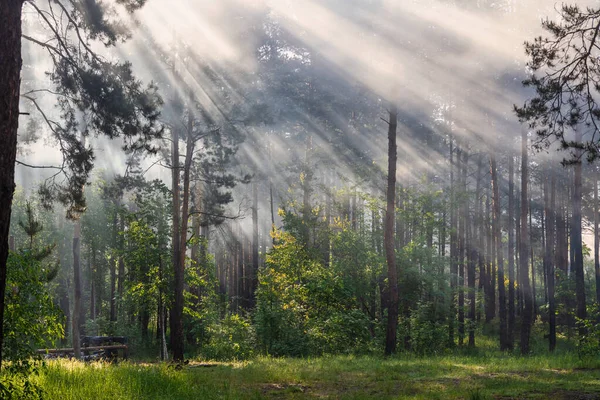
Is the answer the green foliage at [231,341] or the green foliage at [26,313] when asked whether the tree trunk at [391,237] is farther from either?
Result: the green foliage at [26,313]

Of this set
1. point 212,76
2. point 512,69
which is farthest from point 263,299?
point 512,69

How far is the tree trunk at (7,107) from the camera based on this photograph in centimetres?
555

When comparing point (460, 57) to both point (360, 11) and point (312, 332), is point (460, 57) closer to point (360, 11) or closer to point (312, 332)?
point (360, 11)

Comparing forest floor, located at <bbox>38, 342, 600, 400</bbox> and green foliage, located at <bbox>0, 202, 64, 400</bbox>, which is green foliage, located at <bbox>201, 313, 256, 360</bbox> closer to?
forest floor, located at <bbox>38, 342, 600, 400</bbox>

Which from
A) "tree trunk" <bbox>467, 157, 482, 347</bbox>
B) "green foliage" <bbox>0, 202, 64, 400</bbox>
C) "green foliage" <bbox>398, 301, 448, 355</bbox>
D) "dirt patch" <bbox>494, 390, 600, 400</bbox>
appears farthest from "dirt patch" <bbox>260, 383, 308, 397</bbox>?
"tree trunk" <bbox>467, 157, 482, 347</bbox>

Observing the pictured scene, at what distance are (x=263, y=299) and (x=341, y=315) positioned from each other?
395 cm

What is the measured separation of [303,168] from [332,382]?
16.7m

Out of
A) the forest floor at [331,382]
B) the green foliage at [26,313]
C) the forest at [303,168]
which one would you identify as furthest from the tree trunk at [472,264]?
the green foliage at [26,313]

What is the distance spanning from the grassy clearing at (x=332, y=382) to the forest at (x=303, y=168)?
8 cm

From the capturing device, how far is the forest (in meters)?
8.69

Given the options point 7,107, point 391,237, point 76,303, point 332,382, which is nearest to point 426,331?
point 391,237

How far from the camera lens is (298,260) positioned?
2291cm

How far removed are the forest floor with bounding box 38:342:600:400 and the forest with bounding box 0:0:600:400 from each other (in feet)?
0.24

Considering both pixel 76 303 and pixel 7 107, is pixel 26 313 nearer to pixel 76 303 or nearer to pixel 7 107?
pixel 7 107
